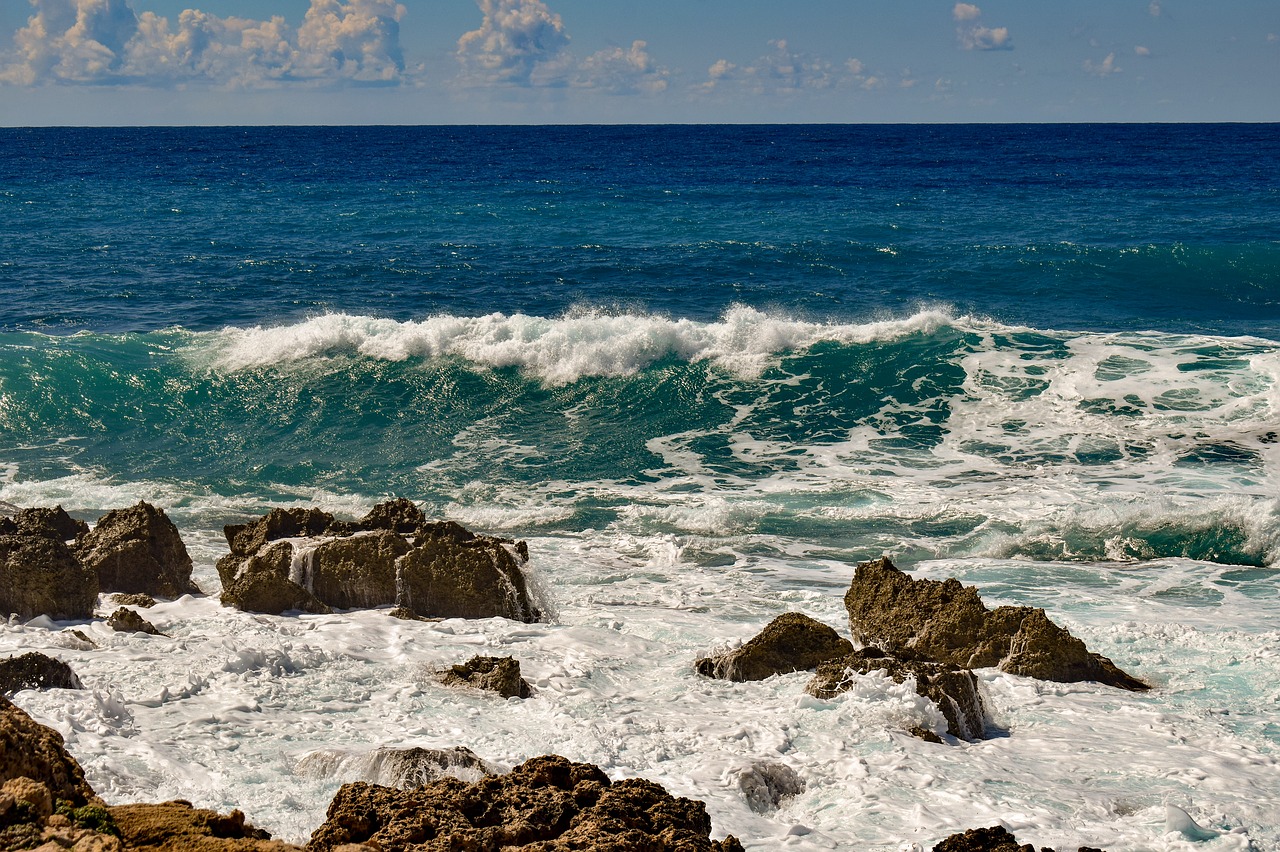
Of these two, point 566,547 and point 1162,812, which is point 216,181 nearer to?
point 566,547

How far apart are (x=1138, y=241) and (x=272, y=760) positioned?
3426cm

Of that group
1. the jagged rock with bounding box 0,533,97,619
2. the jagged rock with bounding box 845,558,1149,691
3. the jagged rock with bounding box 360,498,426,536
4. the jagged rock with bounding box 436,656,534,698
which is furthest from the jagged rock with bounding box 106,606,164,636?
the jagged rock with bounding box 845,558,1149,691

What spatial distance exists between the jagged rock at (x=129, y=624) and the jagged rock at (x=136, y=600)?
844mm

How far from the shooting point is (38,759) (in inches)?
215

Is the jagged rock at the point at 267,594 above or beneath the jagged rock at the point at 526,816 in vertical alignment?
beneath

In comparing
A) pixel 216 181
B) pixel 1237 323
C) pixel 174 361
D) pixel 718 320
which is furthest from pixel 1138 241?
pixel 216 181

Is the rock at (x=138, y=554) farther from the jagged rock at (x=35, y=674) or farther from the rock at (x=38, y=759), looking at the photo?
the rock at (x=38, y=759)

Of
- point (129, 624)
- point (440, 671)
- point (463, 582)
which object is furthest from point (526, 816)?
point (463, 582)

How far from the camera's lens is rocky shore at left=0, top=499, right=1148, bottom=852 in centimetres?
545

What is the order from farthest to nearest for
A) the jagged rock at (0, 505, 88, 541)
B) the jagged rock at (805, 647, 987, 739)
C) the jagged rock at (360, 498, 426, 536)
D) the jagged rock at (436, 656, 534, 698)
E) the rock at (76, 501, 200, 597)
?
the jagged rock at (360, 498, 426, 536)
the rock at (76, 501, 200, 597)
the jagged rock at (0, 505, 88, 541)
the jagged rock at (436, 656, 534, 698)
the jagged rock at (805, 647, 987, 739)

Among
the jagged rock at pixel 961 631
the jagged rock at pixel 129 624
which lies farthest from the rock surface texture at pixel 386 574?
the jagged rock at pixel 961 631

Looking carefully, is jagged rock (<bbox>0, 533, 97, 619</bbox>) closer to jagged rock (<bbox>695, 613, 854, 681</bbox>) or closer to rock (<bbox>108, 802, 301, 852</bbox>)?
rock (<bbox>108, 802, 301, 852</bbox>)

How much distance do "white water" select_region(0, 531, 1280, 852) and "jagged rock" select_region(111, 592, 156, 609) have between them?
0.10 m

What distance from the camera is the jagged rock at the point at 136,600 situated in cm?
1020
